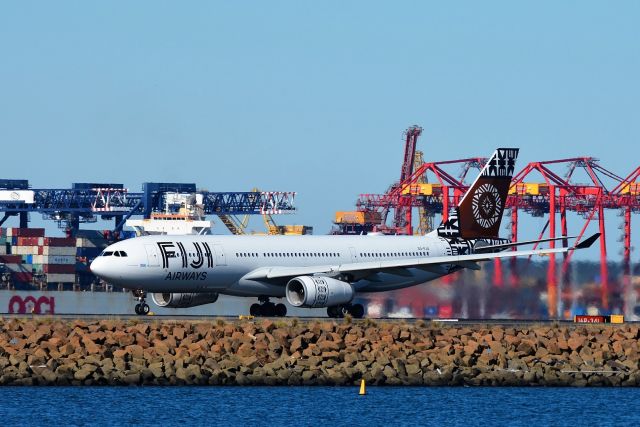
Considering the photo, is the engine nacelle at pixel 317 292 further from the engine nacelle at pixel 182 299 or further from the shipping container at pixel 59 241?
the shipping container at pixel 59 241

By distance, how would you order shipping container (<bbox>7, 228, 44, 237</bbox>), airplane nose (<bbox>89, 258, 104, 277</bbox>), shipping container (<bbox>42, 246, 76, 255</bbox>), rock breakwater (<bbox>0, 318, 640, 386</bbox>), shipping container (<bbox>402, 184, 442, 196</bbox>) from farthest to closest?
shipping container (<bbox>402, 184, 442, 196</bbox>) → shipping container (<bbox>7, 228, 44, 237</bbox>) → shipping container (<bbox>42, 246, 76, 255</bbox>) → airplane nose (<bbox>89, 258, 104, 277</bbox>) → rock breakwater (<bbox>0, 318, 640, 386</bbox>)

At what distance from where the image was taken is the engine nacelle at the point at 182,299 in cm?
5981

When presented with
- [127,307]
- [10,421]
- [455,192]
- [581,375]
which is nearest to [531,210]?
[455,192]

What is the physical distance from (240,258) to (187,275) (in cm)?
271

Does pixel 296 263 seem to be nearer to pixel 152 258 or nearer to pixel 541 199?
pixel 152 258

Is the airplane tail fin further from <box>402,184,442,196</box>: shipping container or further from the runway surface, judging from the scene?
<box>402,184,442,196</box>: shipping container

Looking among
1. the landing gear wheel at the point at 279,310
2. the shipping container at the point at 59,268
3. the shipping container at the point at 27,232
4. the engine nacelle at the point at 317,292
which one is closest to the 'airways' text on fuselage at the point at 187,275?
the engine nacelle at the point at 317,292

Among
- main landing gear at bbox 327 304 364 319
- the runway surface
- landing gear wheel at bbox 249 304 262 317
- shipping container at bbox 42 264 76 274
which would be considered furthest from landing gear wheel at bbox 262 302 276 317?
shipping container at bbox 42 264 76 274

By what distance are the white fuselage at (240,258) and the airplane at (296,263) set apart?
38 mm

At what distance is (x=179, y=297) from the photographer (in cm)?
5981

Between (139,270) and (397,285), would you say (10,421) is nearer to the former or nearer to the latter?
(139,270)

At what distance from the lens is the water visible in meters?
35.6

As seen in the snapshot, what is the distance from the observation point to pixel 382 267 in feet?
194

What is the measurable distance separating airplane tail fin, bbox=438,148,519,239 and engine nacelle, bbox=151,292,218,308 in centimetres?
1168
